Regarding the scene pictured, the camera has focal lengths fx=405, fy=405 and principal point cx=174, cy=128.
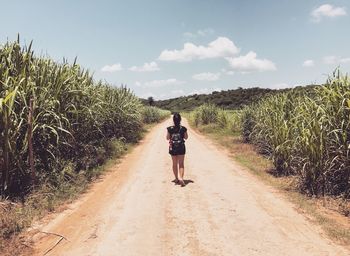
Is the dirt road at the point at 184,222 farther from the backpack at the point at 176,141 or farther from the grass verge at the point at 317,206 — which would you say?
the backpack at the point at 176,141

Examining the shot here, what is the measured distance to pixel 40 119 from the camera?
894 cm

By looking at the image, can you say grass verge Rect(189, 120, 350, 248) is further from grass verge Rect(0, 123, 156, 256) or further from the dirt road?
grass verge Rect(0, 123, 156, 256)

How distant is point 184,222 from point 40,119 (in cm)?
415

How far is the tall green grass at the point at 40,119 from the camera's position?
7977 mm

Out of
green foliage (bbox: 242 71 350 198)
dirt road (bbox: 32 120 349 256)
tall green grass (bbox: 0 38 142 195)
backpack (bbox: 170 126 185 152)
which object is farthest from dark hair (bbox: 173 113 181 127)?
green foliage (bbox: 242 71 350 198)

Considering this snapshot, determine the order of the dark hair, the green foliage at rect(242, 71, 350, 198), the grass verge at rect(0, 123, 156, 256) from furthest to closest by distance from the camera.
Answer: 1. the dark hair
2. the green foliage at rect(242, 71, 350, 198)
3. the grass verge at rect(0, 123, 156, 256)

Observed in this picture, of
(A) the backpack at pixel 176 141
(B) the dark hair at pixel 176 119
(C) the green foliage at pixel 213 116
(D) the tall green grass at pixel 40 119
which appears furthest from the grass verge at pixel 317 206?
(C) the green foliage at pixel 213 116

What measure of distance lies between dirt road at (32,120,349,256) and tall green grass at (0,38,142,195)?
1.25 meters

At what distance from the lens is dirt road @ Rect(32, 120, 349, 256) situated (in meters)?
5.78

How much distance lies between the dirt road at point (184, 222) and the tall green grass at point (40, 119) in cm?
125

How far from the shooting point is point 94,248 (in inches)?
229

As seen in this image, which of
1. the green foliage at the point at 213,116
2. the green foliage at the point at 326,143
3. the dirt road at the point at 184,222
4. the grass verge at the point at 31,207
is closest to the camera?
the dirt road at the point at 184,222

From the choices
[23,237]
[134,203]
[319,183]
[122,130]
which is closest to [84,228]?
[23,237]

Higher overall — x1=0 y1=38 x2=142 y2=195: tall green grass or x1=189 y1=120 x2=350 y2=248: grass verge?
x1=0 y1=38 x2=142 y2=195: tall green grass
